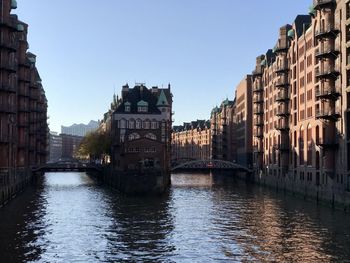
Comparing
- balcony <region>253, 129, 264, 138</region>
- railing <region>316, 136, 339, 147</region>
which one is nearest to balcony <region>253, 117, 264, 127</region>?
balcony <region>253, 129, 264, 138</region>

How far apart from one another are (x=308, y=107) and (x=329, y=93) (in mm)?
15960

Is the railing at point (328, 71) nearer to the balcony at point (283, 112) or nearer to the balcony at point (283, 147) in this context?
the balcony at point (283, 112)

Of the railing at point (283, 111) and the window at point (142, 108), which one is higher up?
the window at point (142, 108)

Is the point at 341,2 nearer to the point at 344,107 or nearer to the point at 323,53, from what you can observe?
the point at 323,53

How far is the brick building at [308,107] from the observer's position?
70.6 metres

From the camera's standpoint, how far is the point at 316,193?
2960 inches

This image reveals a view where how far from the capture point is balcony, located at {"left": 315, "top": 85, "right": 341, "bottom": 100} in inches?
2822

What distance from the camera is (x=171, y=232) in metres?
47.3

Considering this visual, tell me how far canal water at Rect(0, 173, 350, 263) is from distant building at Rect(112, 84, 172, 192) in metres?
27.9

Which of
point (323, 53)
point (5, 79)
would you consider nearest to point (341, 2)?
point (323, 53)

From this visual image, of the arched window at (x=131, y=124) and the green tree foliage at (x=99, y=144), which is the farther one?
the green tree foliage at (x=99, y=144)

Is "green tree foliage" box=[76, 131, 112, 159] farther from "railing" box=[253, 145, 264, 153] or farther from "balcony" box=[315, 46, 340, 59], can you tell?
"balcony" box=[315, 46, 340, 59]

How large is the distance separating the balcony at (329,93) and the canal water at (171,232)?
49.3ft

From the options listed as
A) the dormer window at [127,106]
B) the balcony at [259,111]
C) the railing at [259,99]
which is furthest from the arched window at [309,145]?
the dormer window at [127,106]
